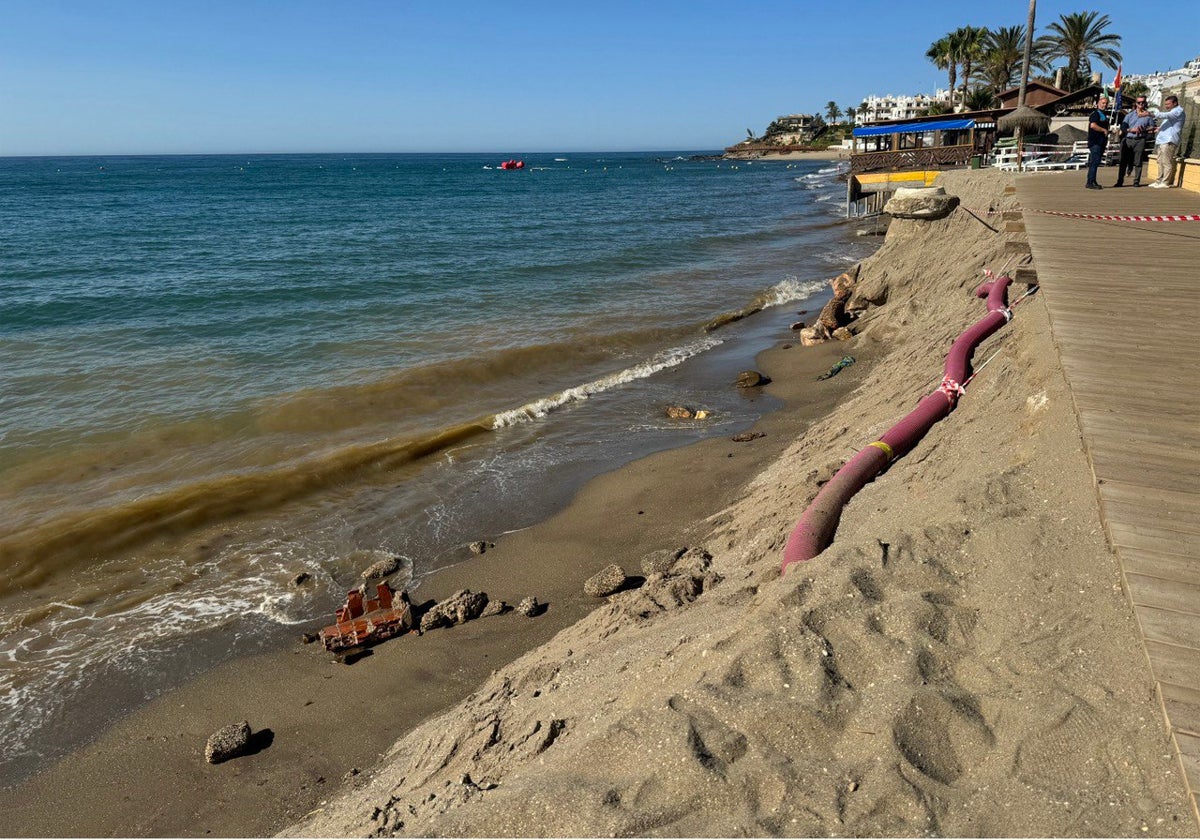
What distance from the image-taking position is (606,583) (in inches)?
293

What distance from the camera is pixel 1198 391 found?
5383 millimetres

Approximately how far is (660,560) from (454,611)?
2091 mm

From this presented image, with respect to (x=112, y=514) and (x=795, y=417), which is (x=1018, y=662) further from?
(x=112, y=514)

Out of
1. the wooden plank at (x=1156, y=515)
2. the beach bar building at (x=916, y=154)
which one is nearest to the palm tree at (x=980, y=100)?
the beach bar building at (x=916, y=154)

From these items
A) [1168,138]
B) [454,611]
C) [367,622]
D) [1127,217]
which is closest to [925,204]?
[1168,138]

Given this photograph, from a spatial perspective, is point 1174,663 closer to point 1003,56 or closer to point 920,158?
point 920,158

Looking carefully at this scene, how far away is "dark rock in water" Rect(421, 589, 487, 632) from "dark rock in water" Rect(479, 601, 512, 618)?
0.18 feet

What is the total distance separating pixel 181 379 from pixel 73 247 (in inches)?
1002

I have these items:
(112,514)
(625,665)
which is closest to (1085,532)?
(625,665)

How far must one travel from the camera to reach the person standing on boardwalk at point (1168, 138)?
14359mm

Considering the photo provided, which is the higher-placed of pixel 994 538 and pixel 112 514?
pixel 994 538

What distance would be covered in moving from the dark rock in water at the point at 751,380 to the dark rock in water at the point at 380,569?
25.7 feet

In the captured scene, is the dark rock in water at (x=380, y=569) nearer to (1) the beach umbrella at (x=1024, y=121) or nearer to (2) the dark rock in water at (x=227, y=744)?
(2) the dark rock in water at (x=227, y=744)

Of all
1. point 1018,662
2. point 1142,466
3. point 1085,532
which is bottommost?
point 1018,662
